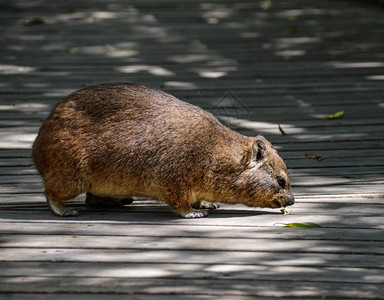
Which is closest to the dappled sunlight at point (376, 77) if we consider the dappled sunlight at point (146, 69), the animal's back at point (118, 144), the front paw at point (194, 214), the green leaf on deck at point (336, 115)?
the green leaf on deck at point (336, 115)

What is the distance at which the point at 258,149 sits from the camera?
16.1 ft

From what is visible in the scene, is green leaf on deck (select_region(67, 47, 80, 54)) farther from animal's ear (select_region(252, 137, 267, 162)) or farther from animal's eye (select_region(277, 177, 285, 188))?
animal's eye (select_region(277, 177, 285, 188))

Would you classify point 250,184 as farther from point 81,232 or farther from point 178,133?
point 81,232

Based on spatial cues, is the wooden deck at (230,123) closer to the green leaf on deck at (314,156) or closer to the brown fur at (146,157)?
the green leaf on deck at (314,156)

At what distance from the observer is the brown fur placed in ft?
15.4

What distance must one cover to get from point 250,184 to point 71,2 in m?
7.76

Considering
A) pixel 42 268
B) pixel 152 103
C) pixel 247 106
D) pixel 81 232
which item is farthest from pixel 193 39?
pixel 42 268

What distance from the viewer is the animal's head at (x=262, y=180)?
4930mm

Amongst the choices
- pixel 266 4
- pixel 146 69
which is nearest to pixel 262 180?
pixel 146 69

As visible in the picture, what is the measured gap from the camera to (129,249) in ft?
13.1

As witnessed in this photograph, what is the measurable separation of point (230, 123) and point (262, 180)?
85.0 inches

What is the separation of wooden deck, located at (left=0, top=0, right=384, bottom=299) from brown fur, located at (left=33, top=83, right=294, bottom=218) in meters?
0.19

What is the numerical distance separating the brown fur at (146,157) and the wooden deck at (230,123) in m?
0.19

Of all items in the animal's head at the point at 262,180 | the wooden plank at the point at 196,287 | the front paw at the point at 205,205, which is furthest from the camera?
the front paw at the point at 205,205
